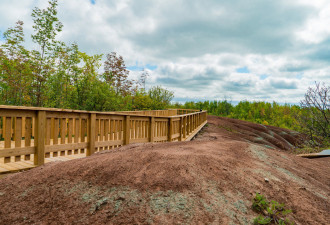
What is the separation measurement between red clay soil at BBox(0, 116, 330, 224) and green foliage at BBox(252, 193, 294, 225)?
84mm

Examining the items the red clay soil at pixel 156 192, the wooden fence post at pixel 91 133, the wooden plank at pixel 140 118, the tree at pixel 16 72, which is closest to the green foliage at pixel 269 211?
the red clay soil at pixel 156 192

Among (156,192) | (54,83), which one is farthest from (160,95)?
(156,192)

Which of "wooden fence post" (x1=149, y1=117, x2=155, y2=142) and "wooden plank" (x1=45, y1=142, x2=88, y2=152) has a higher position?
"wooden fence post" (x1=149, y1=117, x2=155, y2=142)

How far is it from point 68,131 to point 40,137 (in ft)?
2.21

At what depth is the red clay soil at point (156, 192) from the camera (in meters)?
2.19

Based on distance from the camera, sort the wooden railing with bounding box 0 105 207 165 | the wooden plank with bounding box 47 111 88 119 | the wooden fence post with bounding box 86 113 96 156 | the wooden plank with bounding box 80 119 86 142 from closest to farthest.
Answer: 1. the wooden railing with bounding box 0 105 207 165
2. the wooden plank with bounding box 47 111 88 119
3. the wooden plank with bounding box 80 119 86 142
4. the wooden fence post with bounding box 86 113 96 156

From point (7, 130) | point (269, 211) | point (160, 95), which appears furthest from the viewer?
point (160, 95)

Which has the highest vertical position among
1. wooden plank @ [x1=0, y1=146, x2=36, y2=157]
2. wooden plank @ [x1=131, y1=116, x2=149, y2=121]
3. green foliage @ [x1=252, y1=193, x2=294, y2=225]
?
wooden plank @ [x1=131, y1=116, x2=149, y2=121]

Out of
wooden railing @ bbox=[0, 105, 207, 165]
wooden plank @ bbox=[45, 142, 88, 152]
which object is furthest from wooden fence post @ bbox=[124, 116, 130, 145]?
wooden plank @ bbox=[45, 142, 88, 152]

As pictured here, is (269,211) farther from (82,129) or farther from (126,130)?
(126,130)

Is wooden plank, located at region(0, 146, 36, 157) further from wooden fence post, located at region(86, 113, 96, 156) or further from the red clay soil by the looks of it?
wooden fence post, located at region(86, 113, 96, 156)

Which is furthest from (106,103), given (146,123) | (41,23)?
(146,123)

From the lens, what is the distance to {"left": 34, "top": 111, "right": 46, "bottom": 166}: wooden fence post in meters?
4.52

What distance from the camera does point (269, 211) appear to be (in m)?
2.19
